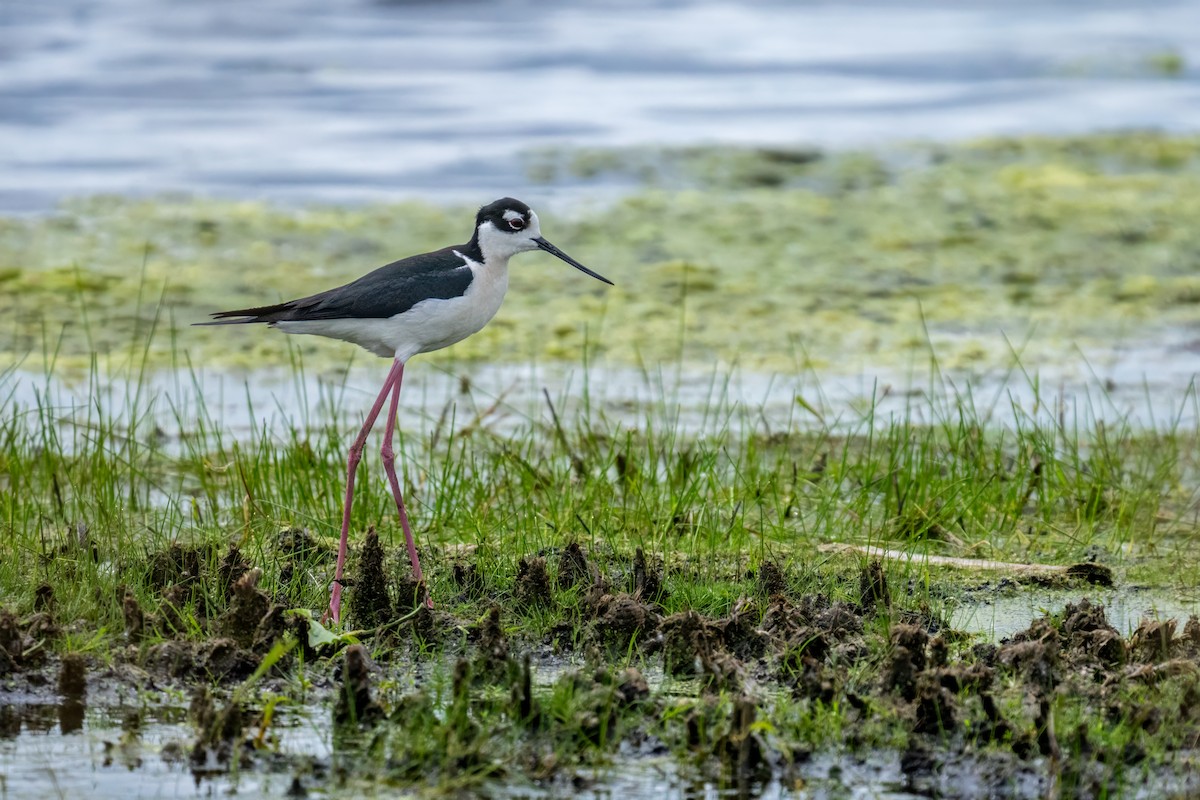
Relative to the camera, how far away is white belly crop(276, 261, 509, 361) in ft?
16.6

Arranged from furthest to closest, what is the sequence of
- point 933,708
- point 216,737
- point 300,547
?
point 300,547
point 933,708
point 216,737

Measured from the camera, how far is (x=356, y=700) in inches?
157

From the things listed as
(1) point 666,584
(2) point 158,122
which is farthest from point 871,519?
(2) point 158,122

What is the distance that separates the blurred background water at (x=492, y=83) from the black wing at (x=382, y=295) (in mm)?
6371

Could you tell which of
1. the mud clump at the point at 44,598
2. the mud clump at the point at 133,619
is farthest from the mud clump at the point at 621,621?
the mud clump at the point at 44,598

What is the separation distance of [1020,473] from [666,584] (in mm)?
1738

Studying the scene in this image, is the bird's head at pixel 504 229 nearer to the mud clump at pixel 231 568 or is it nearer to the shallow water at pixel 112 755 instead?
the mud clump at pixel 231 568

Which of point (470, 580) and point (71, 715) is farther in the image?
point (470, 580)

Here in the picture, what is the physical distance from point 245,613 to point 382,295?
110cm

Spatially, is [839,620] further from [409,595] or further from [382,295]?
[382,295]

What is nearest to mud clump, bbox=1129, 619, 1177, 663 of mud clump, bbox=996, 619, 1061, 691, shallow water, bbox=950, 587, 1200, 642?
mud clump, bbox=996, 619, 1061, 691

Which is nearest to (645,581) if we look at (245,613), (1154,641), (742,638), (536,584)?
(536,584)

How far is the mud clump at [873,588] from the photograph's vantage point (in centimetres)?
493

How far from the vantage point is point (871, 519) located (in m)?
5.72
